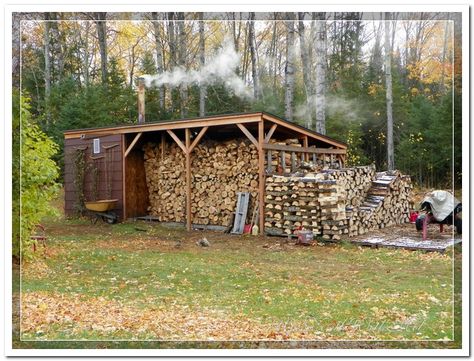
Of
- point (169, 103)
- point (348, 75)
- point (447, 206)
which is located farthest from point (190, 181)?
point (447, 206)

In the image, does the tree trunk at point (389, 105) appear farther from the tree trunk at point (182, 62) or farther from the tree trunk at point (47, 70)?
the tree trunk at point (47, 70)

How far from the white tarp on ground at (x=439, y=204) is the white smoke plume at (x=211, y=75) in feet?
13.2

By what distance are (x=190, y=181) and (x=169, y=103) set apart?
193 centimetres

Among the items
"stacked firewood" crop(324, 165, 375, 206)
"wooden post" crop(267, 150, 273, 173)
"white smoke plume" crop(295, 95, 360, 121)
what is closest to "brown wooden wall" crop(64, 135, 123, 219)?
"wooden post" crop(267, 150, 273, 173)

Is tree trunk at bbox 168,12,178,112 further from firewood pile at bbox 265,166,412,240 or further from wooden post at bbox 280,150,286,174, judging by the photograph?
firewood pile at bbox 265,166,412,240

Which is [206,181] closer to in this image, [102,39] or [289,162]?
[289,162]

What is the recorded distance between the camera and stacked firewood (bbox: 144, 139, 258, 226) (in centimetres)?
953

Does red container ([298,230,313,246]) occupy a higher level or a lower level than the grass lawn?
higher

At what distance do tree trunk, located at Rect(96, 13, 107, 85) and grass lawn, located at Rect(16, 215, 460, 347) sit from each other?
2.67 metres

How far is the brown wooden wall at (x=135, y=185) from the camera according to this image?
10625 millimetres

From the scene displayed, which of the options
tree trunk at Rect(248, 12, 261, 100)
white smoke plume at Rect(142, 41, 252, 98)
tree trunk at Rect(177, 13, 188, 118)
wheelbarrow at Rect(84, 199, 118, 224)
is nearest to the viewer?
tree trunk at Rect(177, 13, 188, 118)

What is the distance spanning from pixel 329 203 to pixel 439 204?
6.00 ft

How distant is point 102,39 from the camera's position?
6090 mm

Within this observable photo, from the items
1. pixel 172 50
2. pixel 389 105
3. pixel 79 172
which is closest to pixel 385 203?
pixel 389 105
